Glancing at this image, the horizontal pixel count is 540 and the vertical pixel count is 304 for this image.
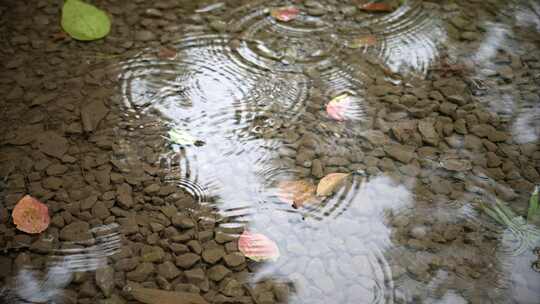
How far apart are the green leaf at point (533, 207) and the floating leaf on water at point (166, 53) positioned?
1.50 metres

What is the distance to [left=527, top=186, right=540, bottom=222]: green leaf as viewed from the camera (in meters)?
1.71

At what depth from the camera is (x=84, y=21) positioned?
7.51 feet

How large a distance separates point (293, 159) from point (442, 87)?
722 mm

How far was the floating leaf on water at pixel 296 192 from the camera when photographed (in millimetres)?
1729

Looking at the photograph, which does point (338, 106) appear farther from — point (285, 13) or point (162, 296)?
point (162, 296)

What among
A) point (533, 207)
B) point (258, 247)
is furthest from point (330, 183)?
point (533, 207)

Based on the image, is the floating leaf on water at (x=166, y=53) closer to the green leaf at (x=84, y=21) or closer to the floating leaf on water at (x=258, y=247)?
the green leaf at (x=84, y=21)

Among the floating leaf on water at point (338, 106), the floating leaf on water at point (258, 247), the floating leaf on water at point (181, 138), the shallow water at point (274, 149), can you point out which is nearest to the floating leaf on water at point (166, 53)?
the shallow water at point (274, 149)

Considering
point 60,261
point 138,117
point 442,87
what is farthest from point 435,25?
point 60,261

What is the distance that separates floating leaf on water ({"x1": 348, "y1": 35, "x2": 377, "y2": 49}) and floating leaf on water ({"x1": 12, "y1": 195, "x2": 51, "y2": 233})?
140cm

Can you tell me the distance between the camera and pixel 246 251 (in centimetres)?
160

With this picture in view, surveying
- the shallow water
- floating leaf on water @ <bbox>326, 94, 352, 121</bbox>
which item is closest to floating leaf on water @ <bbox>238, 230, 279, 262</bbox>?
the shallow water

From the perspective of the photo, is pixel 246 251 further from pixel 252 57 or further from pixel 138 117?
pixel 252 57

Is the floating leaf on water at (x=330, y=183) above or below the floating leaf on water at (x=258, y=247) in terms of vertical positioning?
above
